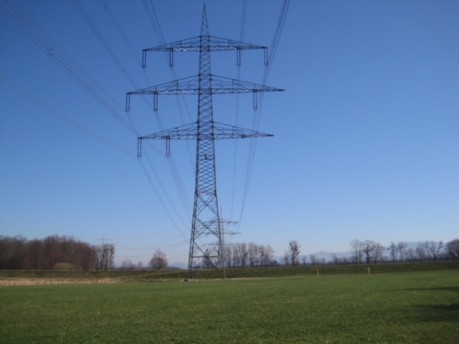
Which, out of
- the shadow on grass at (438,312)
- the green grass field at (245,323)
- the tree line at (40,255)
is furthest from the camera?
the tree line at (40,255)

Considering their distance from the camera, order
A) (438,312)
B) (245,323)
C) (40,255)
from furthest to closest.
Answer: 1. (40,255)
2. (438,312)
3. (245,323)

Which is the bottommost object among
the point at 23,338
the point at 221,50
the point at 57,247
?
the point at 23,338

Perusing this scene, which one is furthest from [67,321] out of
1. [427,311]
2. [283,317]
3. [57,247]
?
[57,247]

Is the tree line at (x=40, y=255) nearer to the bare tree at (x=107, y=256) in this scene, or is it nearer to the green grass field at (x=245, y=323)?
the bare tree at (x=107, y=256)

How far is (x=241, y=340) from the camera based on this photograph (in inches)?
538

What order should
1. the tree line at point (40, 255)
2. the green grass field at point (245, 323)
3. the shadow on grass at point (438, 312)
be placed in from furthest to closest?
the tree line at point (40, 255), the shadow on grass at point (438, 312), the green grass field at point (245, 323)

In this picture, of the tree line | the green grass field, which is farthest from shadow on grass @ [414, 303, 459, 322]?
the tree line

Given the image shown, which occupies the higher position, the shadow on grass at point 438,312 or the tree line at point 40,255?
the tree line at point 40,255

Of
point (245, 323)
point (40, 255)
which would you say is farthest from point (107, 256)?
point (245, 323)

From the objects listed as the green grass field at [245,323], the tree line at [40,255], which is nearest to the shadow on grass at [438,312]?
the green grass field at [245,323]

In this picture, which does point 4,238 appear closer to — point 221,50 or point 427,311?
point 221,50

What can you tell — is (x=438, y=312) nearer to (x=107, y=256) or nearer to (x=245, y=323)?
(x=245, y=323)

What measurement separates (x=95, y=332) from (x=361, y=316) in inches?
398

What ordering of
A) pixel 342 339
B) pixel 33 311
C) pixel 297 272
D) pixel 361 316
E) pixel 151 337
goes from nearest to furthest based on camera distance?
pixel 342 339 → pixel 151 337 → pixel 361 316 → pixel 33 311 → pixel 297 272
